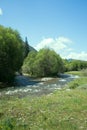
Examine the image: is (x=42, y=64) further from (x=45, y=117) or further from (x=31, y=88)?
(x=45, y=117)

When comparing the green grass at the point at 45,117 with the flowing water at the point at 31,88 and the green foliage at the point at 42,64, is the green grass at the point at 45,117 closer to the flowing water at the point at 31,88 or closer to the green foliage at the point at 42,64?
the flowing water at the point at 31,88

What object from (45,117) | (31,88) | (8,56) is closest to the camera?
(45,117)

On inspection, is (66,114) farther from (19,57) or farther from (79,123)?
(19,57)

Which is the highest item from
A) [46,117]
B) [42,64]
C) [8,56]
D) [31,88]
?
[8,56]

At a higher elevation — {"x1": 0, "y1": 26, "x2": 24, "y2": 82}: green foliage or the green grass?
{"x1": 0, "y1": 26, "x2": 24, "y2": 82}: green foliage

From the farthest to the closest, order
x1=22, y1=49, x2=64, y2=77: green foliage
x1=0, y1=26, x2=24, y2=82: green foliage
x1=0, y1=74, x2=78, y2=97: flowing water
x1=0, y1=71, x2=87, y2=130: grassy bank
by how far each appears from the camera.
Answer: x1=22, y1=49, x2=64, y2=77: green foliage → x1=0, y1=26, x2=24, y2=82: green foliage → x1=0, y1=74, x2=78, y2=97: flowing water → x1=0, y1=71, x2=87, y2=130: grassy bank

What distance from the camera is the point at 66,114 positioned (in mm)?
21062

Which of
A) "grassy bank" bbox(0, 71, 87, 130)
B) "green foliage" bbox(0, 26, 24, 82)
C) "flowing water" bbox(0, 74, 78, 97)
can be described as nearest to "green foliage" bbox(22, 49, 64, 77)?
"green foliage" bbox(0, 26, 24, 82)

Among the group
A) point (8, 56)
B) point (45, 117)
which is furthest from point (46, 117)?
point (8, 56)

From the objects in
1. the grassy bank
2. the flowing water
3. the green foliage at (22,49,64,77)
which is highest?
the green foliage at (22,49,64,77)

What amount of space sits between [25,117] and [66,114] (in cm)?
315

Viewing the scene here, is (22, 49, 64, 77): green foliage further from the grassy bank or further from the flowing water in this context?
the grassy bank

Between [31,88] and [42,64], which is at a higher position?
[42,64]

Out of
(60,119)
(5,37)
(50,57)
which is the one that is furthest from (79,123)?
(50,57)
